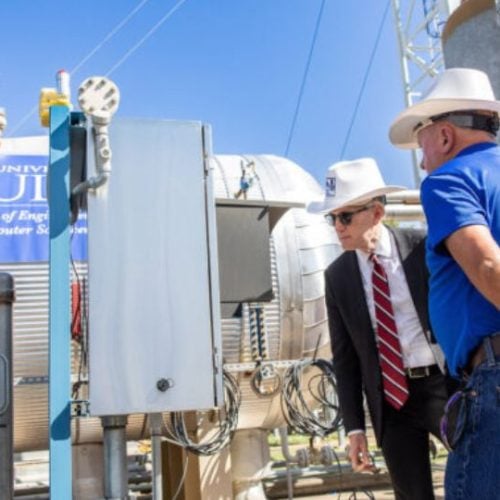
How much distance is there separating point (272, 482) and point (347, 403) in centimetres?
365

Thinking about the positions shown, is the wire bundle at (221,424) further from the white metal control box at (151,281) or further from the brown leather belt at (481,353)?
the brown leather belt at (481,353)

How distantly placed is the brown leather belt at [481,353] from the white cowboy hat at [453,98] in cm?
66

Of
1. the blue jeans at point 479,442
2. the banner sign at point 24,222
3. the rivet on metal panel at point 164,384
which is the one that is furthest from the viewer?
the banner sign at point 24,222

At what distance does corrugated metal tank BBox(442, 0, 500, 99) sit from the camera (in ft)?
12.1

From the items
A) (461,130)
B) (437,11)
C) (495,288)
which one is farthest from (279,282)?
(437,11)

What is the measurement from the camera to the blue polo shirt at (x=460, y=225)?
1.76 m

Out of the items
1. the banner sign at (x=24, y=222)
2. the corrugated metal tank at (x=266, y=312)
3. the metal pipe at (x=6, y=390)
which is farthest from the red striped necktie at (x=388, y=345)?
the banner sign at (x=24, y=222)

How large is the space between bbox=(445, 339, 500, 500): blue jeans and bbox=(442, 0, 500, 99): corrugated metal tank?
2.32 meters

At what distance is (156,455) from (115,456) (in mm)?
150

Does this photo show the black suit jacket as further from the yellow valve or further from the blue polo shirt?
the yellow valve

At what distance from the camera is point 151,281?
2.51 metres

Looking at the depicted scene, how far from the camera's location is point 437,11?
1123cm

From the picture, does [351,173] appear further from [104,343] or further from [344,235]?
[104,343]

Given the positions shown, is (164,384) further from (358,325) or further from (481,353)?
(481,353)
